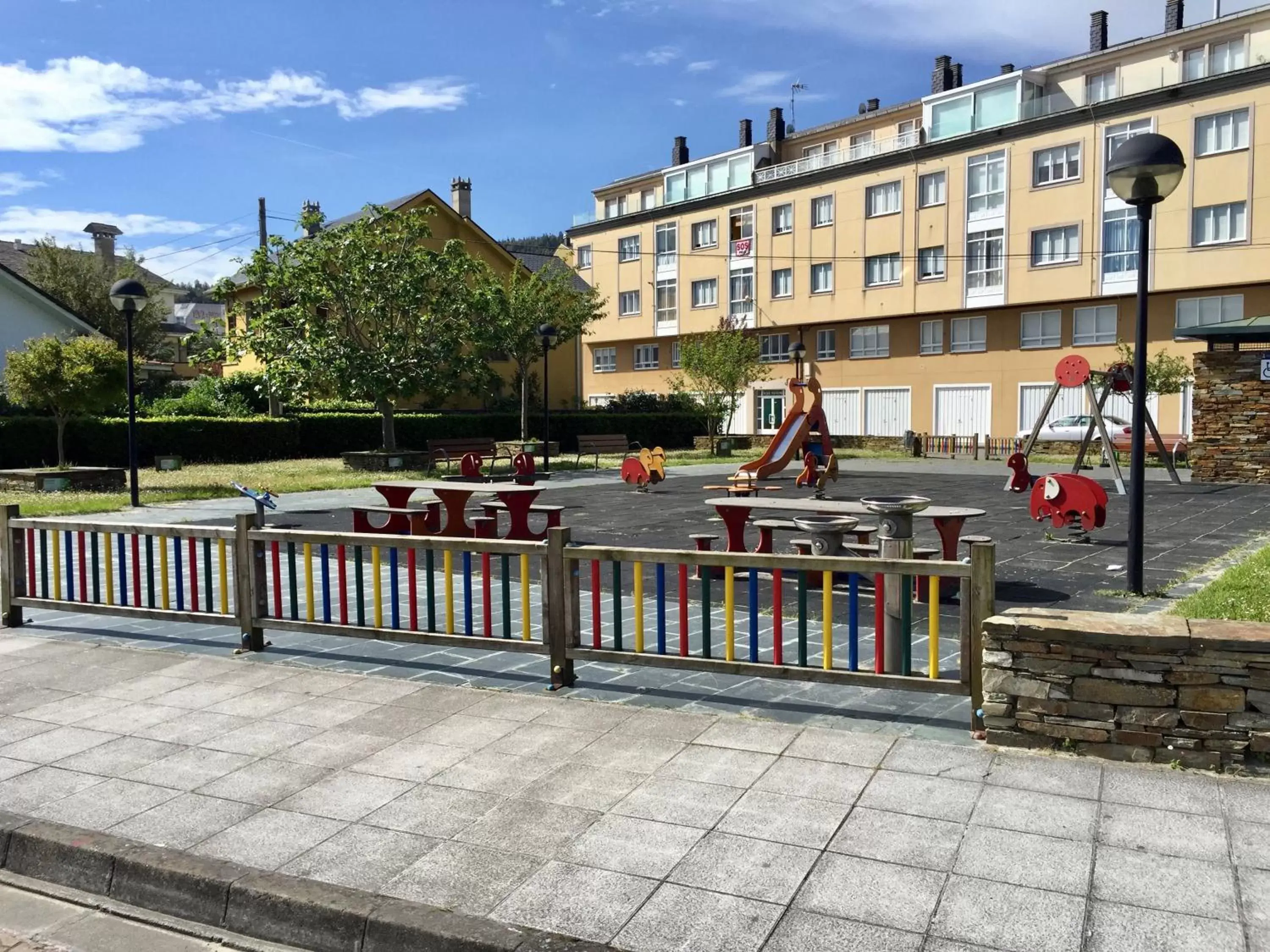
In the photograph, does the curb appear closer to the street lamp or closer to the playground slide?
the street lamp

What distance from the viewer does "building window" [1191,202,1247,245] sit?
33.8 m

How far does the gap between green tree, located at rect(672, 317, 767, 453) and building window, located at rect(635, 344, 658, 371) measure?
53.6 ft

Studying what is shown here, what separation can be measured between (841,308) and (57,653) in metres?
42.1

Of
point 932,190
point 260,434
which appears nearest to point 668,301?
point 932,190

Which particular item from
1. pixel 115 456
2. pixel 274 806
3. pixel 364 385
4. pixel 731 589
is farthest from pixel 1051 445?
pixel 274 806

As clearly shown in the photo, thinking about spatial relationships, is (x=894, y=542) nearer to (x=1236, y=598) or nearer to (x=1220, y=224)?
(x=1236, y=598)

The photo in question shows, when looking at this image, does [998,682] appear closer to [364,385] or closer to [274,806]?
[274,806]

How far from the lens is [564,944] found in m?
3.39

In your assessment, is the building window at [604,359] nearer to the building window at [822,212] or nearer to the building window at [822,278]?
the building window at [822,278]

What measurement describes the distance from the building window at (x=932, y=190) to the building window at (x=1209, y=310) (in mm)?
10549

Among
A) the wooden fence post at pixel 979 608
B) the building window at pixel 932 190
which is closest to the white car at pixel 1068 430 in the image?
the building window at pixel 932 190

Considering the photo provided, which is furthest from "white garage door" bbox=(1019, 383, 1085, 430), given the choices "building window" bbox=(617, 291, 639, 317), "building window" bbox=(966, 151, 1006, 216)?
"building window" bbox=(617, 291, 639, 317)

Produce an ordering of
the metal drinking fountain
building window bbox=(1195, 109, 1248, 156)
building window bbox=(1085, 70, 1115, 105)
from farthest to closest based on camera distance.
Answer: building window bbox=(1085, 70, 1115, 105), building window bbox=(1195, 109, 1248, 156), the metal drinking fountain

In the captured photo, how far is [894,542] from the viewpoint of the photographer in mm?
7445
